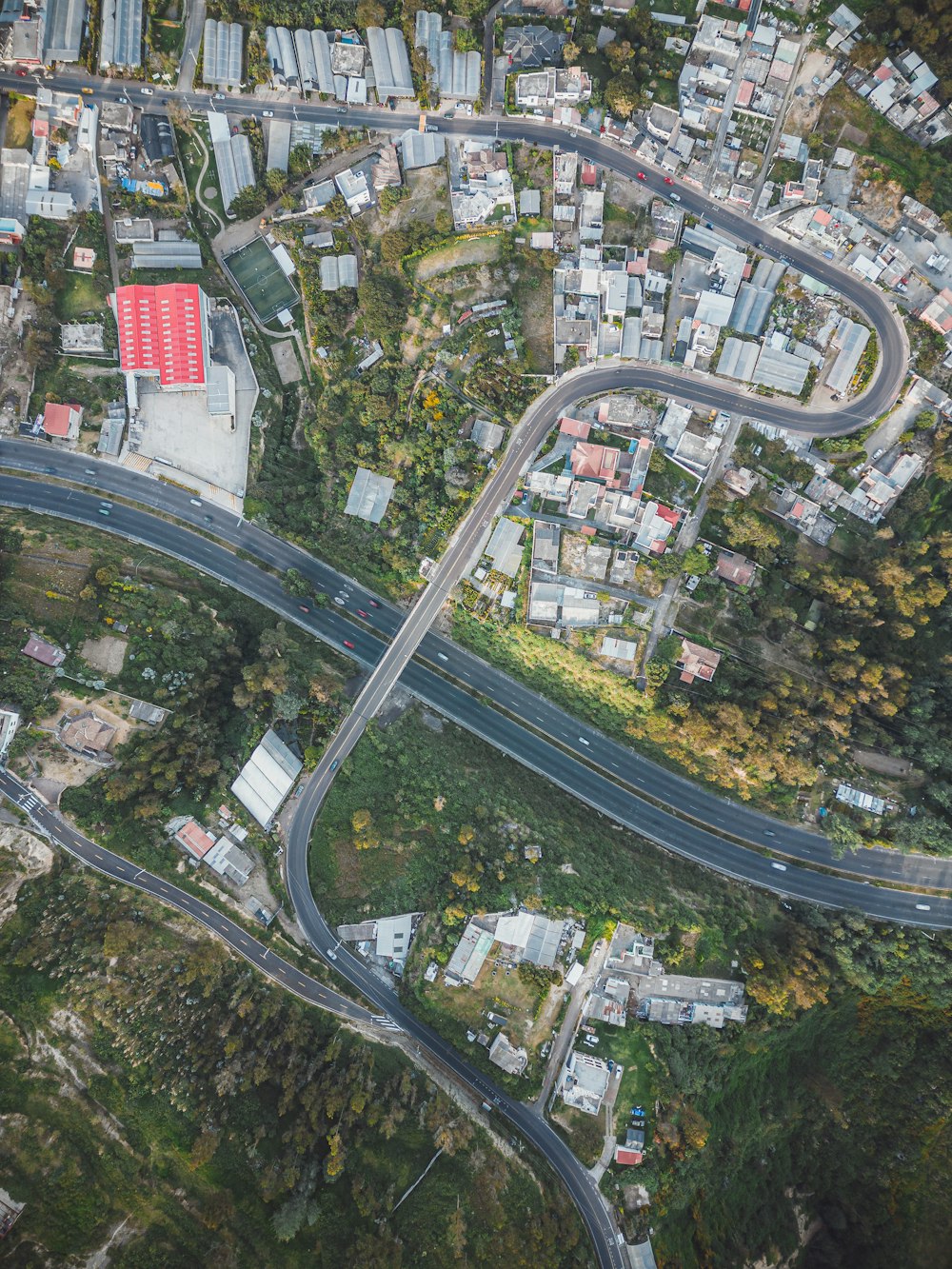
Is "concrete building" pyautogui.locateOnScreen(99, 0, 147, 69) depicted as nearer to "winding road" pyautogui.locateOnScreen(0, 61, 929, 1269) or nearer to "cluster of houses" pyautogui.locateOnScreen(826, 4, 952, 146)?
"winding road" pyautogui.locateOnScreen(0, 61, 929, 1269)

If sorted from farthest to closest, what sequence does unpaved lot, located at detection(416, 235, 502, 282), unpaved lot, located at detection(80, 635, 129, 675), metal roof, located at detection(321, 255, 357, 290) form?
metal roof, located at detection(321, 255, 357, 290)
unpaved lot, located at detection(416, 235, 502, 282)
unpaved lot, located at detection(80, 635, 129, 675)

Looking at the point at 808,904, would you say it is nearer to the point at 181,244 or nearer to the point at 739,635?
the point at 739,635

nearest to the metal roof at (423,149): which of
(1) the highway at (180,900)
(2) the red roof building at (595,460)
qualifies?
(2) the red roof building at (595,460)

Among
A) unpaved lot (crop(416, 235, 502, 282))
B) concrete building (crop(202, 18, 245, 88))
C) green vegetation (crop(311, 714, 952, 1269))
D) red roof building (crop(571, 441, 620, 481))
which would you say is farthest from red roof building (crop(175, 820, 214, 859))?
concrete building (crop(202, 18, 245, 88))

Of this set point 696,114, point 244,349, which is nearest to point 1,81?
point 244,349

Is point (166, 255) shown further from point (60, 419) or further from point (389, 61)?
point (389, 61)

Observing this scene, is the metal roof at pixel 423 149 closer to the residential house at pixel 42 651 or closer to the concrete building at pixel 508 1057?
the residential house at pixel 42 651
